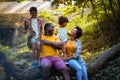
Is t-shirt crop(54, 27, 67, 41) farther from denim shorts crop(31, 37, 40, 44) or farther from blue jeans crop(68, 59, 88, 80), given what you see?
blue jeans crop(68, 59, 88, 80)

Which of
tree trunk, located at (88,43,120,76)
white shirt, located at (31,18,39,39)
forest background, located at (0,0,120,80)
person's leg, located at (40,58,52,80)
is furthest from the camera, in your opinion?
forest background, located at (0,0,120,80)

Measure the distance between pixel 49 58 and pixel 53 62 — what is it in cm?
14

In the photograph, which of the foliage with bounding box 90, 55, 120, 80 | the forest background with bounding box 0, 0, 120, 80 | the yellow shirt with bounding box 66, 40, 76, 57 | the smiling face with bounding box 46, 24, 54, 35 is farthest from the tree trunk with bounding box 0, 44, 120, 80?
the forest background with bounding box 0, 0, 120, 80

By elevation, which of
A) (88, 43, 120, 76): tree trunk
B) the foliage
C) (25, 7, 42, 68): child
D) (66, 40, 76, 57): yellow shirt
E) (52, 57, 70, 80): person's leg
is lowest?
the foliage

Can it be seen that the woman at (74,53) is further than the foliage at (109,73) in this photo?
No

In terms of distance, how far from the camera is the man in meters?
7.58

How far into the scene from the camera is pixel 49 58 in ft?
25.7

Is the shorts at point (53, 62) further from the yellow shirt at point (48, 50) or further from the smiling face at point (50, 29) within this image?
the smiling face at point (50, 29)

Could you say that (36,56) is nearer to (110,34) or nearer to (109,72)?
(109,72)

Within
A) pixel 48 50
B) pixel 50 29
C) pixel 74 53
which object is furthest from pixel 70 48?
pixel 50 29

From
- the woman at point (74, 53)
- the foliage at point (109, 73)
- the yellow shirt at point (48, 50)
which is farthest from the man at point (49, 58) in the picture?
the foliage at point (109, 73)

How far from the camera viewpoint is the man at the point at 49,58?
7.58 m

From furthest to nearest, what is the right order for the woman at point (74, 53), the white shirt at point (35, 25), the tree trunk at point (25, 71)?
the white shirt at point (35, 25) < the tree trunk at point (25, 71) < the woman at point (74, 53)

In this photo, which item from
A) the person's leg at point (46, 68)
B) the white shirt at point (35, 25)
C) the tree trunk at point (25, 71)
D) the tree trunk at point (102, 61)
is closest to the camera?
the person's leg at point (46, 68)
